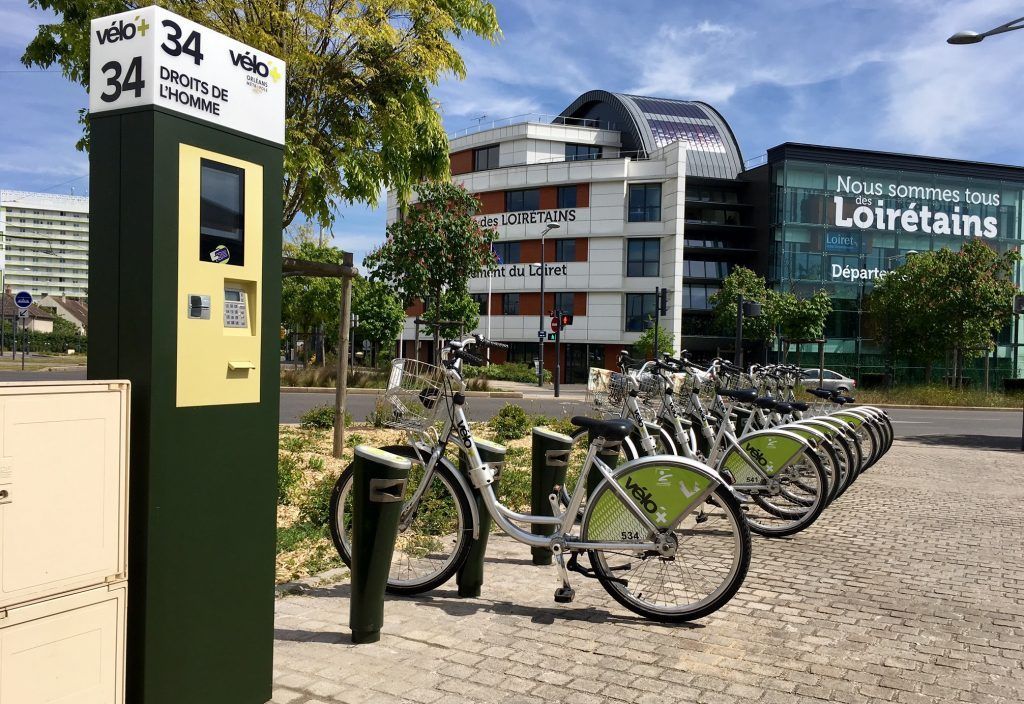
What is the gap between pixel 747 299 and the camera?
1650 inches

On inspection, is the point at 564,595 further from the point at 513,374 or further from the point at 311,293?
the point at 311,293

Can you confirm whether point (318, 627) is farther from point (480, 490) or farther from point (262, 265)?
point (262, 265)

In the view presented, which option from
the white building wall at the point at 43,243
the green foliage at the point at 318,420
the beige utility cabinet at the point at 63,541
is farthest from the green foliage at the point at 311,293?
the white building wall at the point at 43,243

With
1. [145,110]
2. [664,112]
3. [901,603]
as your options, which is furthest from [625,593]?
[664,112]

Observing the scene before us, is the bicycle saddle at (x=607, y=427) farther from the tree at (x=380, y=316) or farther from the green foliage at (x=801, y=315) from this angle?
the green foliage at (x=801, y=315)

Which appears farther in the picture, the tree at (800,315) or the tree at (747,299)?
the tree at (747,299)

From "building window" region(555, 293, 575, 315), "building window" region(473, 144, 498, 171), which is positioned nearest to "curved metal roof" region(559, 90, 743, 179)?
"building window" region(473, 144, 498, 171)

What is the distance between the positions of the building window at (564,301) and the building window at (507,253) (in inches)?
139

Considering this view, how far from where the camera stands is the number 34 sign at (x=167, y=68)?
8.71 ft

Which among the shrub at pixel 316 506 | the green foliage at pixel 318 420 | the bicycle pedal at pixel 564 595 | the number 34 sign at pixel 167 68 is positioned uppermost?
the number 34 sign at pixel 167 68

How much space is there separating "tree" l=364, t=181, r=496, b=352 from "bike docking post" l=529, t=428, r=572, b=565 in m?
22.5

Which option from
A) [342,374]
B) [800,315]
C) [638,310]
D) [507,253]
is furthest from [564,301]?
[342,374]

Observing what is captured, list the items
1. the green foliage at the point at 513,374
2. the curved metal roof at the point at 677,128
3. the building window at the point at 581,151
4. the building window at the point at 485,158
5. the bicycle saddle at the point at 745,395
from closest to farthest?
the bicycle saddle at the point at 745,395
the green foliage at the point at 513,374
the building window at the point at 581,151
the building window at the point at 485,158
the curved metal roof at the point at 677,128

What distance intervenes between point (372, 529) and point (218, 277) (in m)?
1.42
